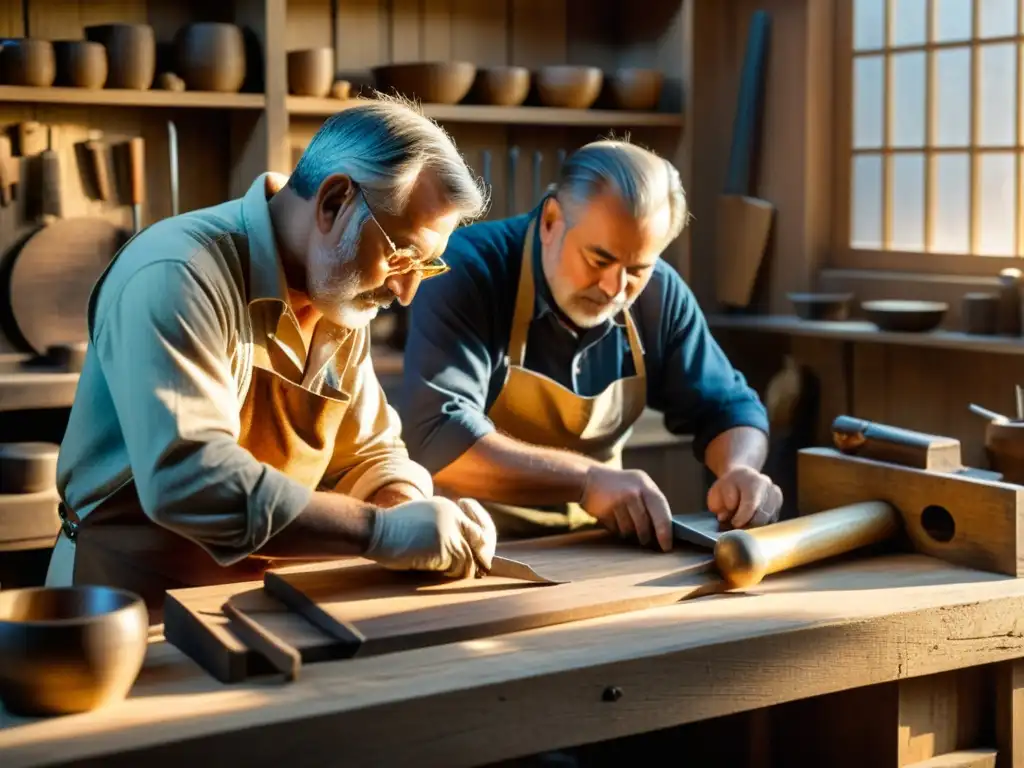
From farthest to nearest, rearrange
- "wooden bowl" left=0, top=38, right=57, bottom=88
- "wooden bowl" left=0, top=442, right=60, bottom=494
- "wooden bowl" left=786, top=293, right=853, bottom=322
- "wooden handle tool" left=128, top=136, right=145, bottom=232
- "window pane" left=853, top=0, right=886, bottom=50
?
"window pane" left=853, top=0, right=886, bottom=50, "wooden bowl" left=786, top=293, right=853, bottom=322, "wooden handle tool" left=128, top=136, right=145, bottom=232, "wooden bowl" left=0, top=38, right=57, bottom=88, "wooden bowl" left=0, top=442, right=60, bottom=494

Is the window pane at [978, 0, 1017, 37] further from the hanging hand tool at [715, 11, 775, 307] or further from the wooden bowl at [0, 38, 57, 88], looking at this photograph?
the wooden bowl at [0, 38, 57, 88]

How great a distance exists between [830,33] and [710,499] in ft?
8.64

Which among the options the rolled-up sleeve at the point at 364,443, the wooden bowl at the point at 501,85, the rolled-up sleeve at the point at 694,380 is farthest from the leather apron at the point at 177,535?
the wooden bowl at the point at 501,85

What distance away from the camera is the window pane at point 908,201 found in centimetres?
458

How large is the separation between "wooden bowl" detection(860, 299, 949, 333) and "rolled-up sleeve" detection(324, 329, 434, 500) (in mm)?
2162

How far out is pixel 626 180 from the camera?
2775 millimetres

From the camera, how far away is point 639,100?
472 cm

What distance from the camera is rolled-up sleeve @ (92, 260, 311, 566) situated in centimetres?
187

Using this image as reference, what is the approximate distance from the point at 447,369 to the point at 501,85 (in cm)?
191

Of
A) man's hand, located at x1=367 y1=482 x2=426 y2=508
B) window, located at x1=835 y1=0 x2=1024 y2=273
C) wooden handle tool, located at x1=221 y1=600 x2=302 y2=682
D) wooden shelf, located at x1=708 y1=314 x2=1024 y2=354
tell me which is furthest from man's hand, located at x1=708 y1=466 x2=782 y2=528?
window, located at x1=835 y1=0 x2=1024 y2=273

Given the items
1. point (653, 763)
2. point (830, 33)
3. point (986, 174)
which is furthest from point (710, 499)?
point (830, 33)

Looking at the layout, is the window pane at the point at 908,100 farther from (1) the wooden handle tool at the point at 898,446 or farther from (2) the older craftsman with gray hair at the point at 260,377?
(2) the older craftsman with gray hair at the point at 260,377

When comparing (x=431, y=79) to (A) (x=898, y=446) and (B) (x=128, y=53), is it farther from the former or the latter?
(A) (x=898, y=446)

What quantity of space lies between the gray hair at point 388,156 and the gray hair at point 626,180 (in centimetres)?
69
